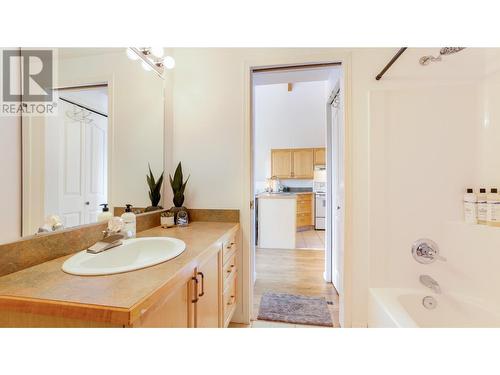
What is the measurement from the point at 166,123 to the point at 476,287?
2457 millimetres

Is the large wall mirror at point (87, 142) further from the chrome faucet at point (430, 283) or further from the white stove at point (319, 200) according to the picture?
the white stove at point (319, 200)

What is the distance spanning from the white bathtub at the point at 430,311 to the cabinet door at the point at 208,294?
3.10ft

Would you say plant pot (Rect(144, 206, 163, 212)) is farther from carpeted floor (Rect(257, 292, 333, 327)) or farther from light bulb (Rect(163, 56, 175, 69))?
carpeted floor (Rect(257, 292, 333, 327))

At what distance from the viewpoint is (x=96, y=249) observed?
35.6 inches

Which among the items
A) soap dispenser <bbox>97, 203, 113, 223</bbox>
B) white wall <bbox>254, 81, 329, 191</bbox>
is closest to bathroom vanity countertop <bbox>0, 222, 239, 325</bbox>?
soap dispenser <bbox>97, 203, 113, 223</bbox>

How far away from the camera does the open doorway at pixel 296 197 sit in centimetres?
188

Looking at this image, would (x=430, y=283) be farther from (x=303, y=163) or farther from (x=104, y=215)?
(x=303, y=163)

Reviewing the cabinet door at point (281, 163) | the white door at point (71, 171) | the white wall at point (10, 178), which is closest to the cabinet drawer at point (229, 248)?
the white door at point (71, 171)

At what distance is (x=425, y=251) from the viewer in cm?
134

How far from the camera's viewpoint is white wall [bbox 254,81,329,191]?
559 cm

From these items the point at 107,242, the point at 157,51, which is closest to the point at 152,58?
the point at 157,51

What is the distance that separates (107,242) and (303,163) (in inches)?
211
